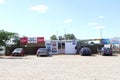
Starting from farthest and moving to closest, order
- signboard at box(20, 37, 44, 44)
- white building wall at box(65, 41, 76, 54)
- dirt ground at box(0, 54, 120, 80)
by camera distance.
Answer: signboard at box(20, 37, 44, 44)
white building wall at box(65, 41, 76, 54)
dirt ground at box(0, 54, 120, 80)

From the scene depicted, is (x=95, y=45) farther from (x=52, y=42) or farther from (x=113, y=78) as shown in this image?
(x=113, y=78)

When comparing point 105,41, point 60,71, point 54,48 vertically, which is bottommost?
point 60,71

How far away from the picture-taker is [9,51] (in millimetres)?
55625

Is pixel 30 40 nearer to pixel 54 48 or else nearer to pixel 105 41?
pixel 54 48

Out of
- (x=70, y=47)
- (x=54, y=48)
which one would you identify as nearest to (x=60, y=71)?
(x=70, y=47)

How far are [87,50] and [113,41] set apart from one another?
880 cm

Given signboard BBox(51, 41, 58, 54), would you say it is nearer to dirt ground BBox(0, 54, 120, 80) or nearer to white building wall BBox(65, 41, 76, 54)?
white building wall BBox(65, 41, 76, 54)

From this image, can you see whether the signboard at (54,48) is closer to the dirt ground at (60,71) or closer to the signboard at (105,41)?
the signboard at (105,41)

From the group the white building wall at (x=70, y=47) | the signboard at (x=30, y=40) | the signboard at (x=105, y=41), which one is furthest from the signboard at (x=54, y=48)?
the signboard at (x=105, y=41)

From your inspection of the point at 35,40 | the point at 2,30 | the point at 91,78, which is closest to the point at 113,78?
the point at 91,78

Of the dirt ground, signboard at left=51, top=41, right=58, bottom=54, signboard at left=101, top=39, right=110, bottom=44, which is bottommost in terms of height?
the dirt ground

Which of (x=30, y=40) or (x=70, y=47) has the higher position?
(x=30, y=40)

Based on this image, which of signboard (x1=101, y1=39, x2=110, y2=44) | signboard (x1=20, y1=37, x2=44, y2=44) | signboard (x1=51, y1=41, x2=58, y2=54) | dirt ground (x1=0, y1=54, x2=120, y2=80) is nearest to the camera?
dirt ground (x1=0, y1=54, x2=120, y2=80)

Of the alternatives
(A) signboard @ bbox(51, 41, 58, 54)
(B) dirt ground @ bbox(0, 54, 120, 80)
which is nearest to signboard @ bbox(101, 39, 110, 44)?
(A) signboard @ bbox(51, 41, 58, 54)
